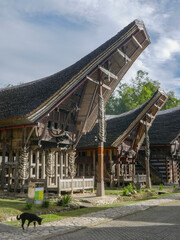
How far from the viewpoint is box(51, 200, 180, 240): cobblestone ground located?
21.2 ft

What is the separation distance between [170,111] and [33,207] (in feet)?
90.1

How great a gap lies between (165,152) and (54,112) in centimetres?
1547

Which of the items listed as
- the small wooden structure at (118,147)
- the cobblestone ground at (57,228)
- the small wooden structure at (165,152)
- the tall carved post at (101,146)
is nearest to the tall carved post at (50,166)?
the tall carved post at (101,146)

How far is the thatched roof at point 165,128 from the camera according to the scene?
26594 mm

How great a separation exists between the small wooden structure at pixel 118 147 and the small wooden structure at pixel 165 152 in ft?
8.94

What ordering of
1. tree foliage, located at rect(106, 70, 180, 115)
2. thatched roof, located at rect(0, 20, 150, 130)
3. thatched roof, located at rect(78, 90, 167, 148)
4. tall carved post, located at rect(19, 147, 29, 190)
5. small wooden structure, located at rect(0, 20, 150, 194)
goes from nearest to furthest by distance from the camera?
thatched roof, located at rect(0, 20, 150, 130) < tall carved post, located at rect(19, 147, 29, 190) < small wooden structure, located at rect(0, 20, 150, 194) < thatched roof, located at rect(78, 90, 167, 148) < tree foliage, located at rect(106, 70, 180, 115)

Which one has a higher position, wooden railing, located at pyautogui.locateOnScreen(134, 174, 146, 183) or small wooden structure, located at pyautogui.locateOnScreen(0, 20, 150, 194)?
small wooden structure, located at pyautogui.locateOnScreen(0, 20, 150, 194)

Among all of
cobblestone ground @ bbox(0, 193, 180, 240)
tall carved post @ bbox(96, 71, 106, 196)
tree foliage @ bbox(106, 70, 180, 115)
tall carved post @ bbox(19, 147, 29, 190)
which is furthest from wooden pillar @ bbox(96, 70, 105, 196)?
tree foliage @ bbox(106, 70, 180, 115)

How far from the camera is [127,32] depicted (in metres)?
15.8

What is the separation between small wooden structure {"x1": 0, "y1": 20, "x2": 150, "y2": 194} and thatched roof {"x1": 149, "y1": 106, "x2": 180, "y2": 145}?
10175mm

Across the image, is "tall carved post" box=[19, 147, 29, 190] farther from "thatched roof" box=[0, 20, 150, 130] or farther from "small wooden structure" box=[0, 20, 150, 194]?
"thatched roof" box=[0, 20, 150, 130]

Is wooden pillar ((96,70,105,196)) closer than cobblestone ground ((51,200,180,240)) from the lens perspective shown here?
No

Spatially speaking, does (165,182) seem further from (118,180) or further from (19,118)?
(19,118)

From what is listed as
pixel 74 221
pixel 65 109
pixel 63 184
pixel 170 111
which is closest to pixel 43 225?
pixel 74 221
